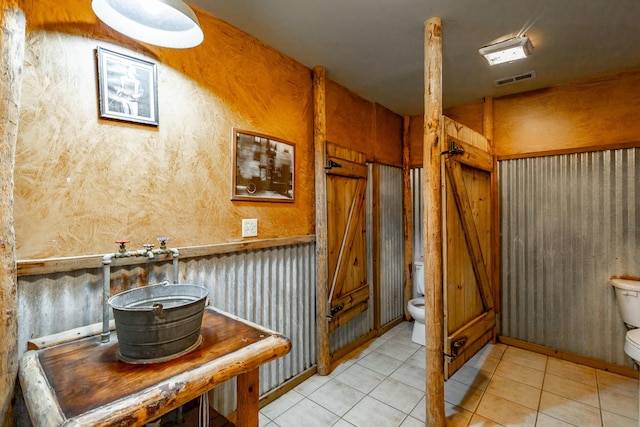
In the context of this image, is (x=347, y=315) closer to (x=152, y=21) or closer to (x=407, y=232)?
(x=407, y=232)

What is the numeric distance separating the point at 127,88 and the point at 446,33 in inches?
80.2

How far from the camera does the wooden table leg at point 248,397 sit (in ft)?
4.09

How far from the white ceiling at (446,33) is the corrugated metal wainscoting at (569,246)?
2.83ft

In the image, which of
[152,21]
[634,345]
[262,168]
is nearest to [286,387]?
[262,168]

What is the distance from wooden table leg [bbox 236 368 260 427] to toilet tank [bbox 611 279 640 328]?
2964 mm

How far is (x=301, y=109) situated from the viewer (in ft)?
8.07

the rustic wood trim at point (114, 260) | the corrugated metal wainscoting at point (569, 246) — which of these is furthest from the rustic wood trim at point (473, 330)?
the rustic wood trim at point (114, 260)

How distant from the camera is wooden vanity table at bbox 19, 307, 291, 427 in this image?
2.63ft

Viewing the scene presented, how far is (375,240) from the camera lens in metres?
3.25

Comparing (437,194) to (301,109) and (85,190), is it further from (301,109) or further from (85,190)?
(85,190)

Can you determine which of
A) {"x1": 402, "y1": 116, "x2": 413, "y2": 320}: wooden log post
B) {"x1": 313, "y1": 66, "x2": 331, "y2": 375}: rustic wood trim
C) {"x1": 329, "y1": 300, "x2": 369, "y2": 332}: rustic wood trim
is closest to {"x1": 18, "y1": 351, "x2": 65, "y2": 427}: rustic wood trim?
{"x1": 313, "y1": 66, "x2": 331, "y2": 375}: rustic wood trim

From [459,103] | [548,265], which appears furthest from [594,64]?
[548,265]

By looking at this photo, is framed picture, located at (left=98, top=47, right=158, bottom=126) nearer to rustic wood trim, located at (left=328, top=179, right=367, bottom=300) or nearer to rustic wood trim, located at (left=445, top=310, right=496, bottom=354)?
rustic wood trim, located at (left=328, top=179, right=367, bottom=300)

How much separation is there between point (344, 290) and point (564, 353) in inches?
86.2
